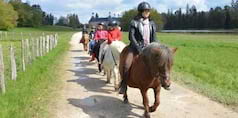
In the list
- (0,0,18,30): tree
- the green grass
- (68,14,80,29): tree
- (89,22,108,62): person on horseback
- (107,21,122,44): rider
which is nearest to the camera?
the green grass

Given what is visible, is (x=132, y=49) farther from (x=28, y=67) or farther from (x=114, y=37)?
(x=28, y=67)

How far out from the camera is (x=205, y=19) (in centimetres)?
14388

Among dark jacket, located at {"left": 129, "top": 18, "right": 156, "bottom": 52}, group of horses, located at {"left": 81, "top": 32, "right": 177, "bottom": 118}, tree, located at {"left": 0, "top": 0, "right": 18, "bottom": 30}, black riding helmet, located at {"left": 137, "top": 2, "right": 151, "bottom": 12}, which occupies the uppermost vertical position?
tree, located at {"left": 0, "top": 0, "right": 18, "bottom": 30}

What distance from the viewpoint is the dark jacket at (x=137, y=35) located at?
811cm

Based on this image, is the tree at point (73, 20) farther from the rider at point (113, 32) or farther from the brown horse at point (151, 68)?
the brown horse at point (151, 68)

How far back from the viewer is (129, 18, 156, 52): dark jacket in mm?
8113

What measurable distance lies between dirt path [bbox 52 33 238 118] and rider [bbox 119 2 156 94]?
2.18ft

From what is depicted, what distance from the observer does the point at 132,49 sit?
27.1ft

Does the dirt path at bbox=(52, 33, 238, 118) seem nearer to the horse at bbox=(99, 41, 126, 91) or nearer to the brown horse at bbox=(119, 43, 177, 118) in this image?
the horse at bbox=(99, 41, 126, 91)

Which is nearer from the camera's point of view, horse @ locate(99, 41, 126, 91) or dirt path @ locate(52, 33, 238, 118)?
dirt path @ locate(52, 33, 238, 118)

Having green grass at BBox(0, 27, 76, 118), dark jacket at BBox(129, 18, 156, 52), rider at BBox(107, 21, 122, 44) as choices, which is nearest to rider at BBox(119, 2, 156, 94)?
dark jacket at BBox(129, 18, 156, 52)

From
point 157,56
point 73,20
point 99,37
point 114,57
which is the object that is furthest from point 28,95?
point 73,20

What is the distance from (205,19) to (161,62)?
14188cm

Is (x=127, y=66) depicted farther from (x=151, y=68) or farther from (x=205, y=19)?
(x=205, y=19)
